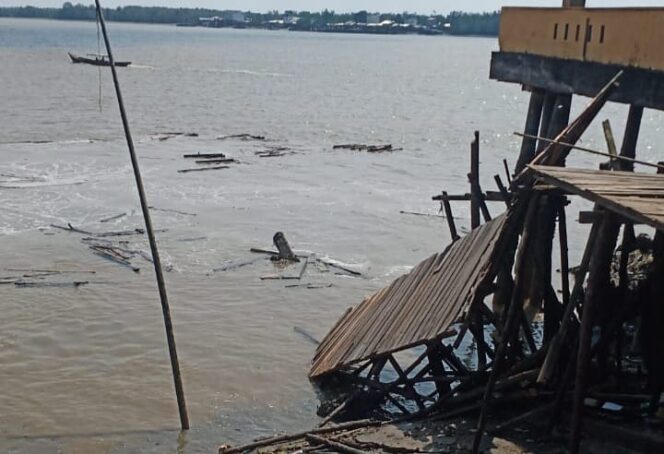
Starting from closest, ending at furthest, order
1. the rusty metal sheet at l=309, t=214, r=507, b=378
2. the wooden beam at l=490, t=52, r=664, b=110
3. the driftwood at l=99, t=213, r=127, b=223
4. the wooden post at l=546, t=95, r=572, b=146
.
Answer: the rusty metal sheet at l=309, t=214, r=507, b=378 → the wooden beam at l=490, t=52, r=664, b=110 → the wooden post at l=546, t=95, r=572, b=146 → the driftwood at l=99, t=213, r=127, b=223

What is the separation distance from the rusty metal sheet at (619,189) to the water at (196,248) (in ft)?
14.9

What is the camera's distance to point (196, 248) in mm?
18531

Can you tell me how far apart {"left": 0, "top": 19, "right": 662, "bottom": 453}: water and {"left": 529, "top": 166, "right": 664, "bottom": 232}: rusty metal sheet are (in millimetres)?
4540

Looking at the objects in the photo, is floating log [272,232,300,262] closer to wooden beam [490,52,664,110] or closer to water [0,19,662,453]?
water [0,19,662,453]

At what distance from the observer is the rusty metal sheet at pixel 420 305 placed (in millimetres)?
8859

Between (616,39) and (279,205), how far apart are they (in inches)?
515

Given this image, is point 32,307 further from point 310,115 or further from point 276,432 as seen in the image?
point 310,115

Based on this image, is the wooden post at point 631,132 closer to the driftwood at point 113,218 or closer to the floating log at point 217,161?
the driftwood at point 113,218

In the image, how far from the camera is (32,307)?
14453 mm

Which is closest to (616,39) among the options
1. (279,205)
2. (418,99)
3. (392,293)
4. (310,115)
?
(392,293)

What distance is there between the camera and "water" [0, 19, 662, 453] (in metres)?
11.0

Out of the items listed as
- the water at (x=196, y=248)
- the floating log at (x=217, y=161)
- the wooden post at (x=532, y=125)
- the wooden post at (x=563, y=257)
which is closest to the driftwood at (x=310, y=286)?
the water at (x=196, y=248)

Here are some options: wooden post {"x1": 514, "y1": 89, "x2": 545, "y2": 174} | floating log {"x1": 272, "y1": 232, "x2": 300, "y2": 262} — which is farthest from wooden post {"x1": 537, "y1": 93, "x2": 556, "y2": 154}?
floating log {"x1": 272, "y1": 232, "x2": 300, "y2": 262}

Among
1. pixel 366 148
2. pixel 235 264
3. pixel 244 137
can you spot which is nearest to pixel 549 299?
pixel 235 264
